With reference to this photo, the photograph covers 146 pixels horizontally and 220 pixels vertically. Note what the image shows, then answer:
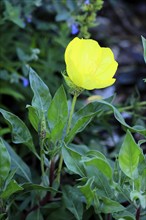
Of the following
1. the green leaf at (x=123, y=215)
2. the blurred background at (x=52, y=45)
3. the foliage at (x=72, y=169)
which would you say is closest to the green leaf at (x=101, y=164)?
the foliage at (x=72, y=169)

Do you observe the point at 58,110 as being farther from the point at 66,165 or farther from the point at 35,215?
the point at 35,215

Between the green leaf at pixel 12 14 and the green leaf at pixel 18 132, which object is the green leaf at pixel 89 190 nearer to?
the green leaf at pixel 18 132

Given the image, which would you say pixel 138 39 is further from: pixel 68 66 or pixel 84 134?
pixel 68 66

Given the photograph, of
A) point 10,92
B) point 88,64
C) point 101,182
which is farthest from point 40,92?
point 10,92

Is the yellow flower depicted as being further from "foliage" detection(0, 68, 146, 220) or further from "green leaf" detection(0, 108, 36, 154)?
"green leaf" detection(0, 108, 36, 154)

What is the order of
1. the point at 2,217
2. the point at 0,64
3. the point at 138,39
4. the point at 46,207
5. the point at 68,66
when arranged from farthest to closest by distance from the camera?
the point at 138,39, the point at 0,64, the point at 46,207, the point at 2,217, the point at 68,66

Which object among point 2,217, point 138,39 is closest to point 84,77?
point 2,217

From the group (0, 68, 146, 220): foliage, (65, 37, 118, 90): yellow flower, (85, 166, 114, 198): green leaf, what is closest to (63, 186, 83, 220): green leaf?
(0, 68, 146, 220): foliage
